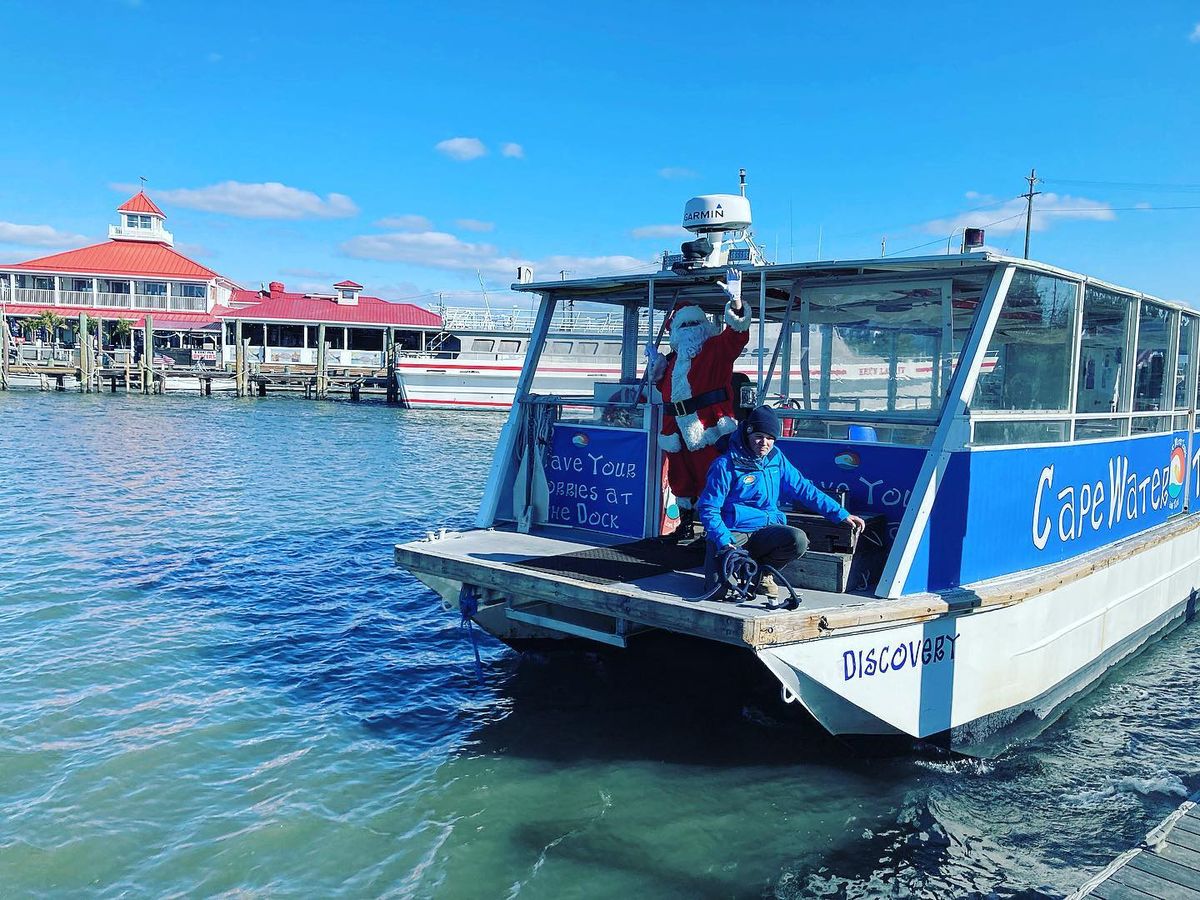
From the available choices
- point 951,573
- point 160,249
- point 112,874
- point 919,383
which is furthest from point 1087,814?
point 160,249

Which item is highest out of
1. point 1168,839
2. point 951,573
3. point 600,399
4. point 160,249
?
point 160,249

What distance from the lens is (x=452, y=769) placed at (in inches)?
257

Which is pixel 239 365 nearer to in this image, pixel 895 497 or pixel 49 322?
pixel 49 322

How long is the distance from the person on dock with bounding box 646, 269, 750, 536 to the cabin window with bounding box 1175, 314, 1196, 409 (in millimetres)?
6135

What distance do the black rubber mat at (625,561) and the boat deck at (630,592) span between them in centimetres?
2

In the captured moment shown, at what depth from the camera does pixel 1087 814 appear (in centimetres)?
606

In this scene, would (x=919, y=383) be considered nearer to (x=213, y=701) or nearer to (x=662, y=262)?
(x=662, y=262)

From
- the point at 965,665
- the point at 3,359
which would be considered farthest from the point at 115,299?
the point at 965,665

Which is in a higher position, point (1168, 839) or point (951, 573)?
point (951, 573)

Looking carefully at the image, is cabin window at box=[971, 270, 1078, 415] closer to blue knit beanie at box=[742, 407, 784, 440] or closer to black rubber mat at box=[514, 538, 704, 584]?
blue knit beanie at box=[742, 407, 784, 440]

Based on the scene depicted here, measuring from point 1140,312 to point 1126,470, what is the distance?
151cm

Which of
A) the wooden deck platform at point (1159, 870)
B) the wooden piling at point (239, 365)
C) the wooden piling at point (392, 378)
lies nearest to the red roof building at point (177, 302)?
the wooden piling at point (392, 378)

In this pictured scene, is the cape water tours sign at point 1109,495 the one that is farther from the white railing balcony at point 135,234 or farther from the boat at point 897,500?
the white railing balcony at point 135,234

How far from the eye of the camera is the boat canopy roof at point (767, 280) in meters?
6.36
